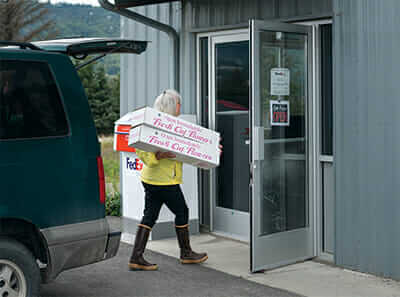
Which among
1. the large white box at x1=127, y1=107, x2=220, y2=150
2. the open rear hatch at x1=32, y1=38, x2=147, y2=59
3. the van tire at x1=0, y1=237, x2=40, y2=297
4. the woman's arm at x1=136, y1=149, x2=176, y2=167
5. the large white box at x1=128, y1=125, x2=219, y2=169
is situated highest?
the open rear hatch at x1=32, y1=38, x2=147, y2=59

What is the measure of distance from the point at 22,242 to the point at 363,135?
334 centimetres

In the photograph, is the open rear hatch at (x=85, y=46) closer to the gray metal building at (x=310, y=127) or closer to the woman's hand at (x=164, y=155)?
the woman's hand at (x=164, y=155)

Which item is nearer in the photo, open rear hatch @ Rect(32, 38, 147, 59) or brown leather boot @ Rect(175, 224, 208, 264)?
open rear hatch @ Rect(32, 38, 147, 59)

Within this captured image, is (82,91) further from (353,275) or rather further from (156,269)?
(353,275)

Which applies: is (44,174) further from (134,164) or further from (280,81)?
(134,164)

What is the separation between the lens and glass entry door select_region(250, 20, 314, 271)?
626 centimetres

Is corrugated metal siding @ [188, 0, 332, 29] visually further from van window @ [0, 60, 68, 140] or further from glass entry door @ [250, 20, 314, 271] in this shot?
van window @ [0, 60, 68, 140]

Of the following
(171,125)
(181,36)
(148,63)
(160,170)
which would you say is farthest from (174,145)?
(148,63)

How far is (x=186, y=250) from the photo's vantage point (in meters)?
6.58

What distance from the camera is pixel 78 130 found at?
474 centimetres

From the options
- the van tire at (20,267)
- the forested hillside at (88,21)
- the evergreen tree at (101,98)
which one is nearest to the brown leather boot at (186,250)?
the van tire at (20,267)

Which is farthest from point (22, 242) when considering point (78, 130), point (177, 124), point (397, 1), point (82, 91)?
point (397, 1)

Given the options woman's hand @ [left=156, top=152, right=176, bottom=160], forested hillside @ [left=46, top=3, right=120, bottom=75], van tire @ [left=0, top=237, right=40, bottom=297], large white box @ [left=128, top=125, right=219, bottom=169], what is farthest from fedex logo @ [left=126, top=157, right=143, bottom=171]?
forested hillside @ [left=46, top=3, right=120, bottom=75]

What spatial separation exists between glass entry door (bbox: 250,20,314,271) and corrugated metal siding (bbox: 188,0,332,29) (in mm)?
262
